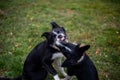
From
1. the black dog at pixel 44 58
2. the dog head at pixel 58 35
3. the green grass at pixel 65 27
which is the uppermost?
the dog head at pixel 58 35

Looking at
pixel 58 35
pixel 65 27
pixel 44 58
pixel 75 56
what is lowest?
pixel 65 27

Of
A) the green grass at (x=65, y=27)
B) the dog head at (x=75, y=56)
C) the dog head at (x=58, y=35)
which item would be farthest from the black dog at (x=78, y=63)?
the green grass at (x=65, y=27)

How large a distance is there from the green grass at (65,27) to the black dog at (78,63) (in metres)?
A: 1.49

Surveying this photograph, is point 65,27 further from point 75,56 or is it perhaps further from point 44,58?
point 75,56

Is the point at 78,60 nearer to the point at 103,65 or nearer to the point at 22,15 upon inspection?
the point at 103,65

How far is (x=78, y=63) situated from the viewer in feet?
17.1

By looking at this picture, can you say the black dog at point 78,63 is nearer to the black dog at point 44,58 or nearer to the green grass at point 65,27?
the black dog at point 44,58

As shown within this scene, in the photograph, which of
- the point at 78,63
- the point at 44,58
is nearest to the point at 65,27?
the point at 44,58

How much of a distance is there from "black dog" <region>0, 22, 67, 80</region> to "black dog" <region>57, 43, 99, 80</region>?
18.3 inches

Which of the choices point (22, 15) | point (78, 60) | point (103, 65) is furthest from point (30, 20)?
point (78, 60)

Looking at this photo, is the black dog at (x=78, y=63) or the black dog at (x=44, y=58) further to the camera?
the black dog at (x=44, y=58)

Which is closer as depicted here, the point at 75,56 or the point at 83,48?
the point at 83,48

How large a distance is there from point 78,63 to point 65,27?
430 centimetres

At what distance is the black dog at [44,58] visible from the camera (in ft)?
18.8
